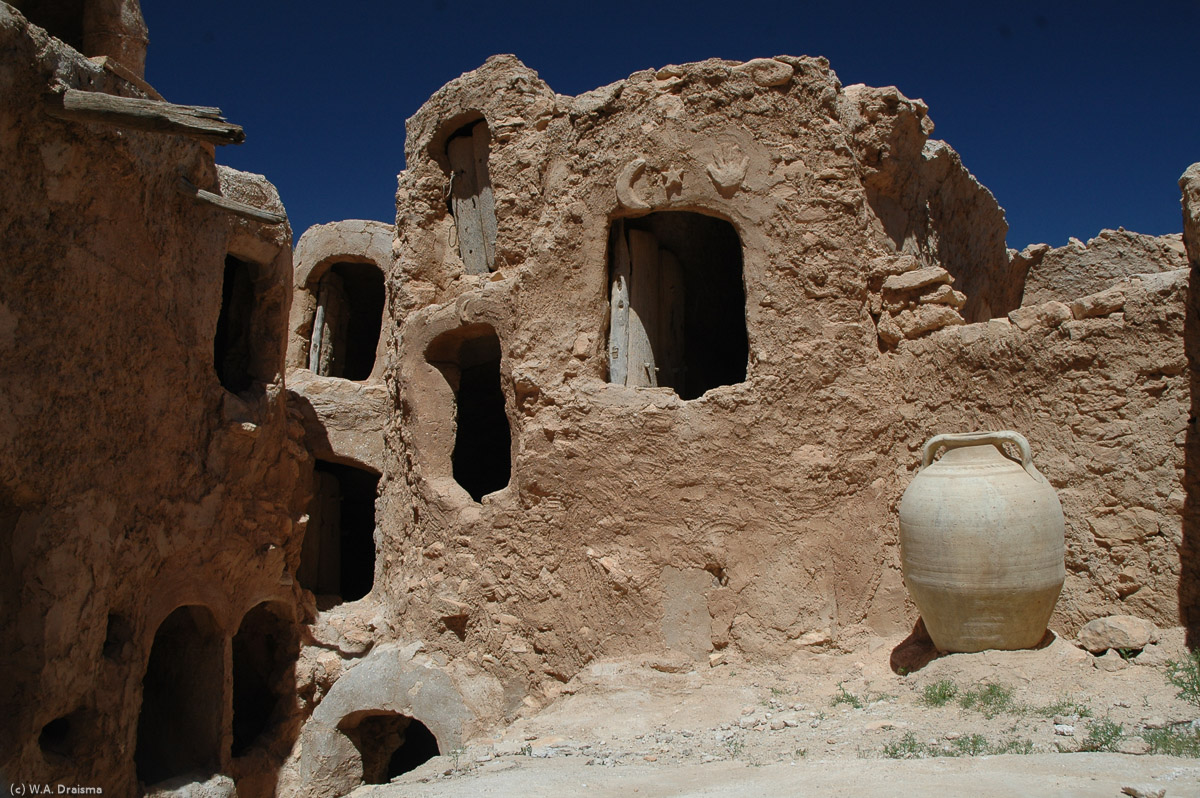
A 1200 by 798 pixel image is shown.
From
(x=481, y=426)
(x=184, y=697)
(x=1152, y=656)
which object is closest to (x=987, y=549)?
(x=1152, y=656)

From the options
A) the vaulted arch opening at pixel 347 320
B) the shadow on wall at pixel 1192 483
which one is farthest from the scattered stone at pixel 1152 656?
the vaulted arch opening at pixel 347 320

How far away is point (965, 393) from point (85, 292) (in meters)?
5.57

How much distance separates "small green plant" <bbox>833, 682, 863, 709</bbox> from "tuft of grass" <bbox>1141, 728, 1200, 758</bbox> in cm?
137

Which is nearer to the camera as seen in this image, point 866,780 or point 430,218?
point 866,780

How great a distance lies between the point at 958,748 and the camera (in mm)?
3707

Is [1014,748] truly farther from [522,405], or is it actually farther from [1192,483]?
[522,405]

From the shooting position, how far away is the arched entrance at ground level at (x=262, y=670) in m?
7.79

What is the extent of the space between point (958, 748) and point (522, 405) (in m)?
3.73

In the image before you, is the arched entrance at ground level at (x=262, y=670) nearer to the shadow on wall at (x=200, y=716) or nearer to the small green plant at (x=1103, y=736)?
the shadow on wall at (x=200, y=716)

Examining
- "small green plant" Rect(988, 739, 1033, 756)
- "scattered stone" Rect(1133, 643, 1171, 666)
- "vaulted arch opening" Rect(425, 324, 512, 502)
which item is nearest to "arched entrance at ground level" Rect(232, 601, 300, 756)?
"vaulted arch opening" Rect(425, 324, 512, 502)

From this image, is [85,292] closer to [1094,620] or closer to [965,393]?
[965,393]

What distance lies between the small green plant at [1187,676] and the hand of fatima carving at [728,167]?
3.79m

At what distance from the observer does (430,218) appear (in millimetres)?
7602

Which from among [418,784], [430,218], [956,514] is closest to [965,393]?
[956,514]
